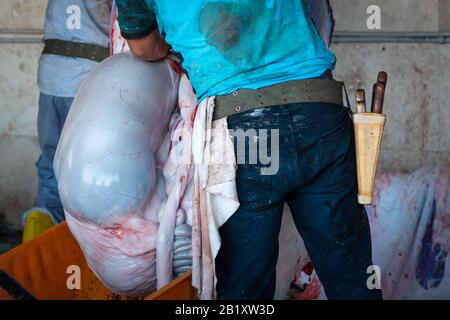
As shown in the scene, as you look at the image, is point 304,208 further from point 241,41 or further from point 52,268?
point 52,268

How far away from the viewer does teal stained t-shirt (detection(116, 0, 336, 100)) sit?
1849 millimetres

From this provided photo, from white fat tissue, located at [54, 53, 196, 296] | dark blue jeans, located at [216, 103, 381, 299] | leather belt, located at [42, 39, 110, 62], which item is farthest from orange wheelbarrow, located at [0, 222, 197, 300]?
leather belt, located at [42, 39, 110, 62]

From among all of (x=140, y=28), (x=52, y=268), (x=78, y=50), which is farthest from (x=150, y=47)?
(x=78, y=50)

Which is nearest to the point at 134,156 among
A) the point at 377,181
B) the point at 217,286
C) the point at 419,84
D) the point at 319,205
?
the point at 217,286

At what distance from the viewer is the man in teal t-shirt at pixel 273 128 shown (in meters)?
1.86

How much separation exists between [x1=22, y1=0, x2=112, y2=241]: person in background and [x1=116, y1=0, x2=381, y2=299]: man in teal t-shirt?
1512mm

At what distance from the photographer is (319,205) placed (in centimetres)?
196

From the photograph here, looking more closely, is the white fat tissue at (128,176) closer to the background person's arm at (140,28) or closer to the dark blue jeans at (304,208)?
the background person's arm at (140,28)

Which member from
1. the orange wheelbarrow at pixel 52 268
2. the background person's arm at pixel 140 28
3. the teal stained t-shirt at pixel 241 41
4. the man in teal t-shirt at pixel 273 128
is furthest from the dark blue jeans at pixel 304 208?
the background person's arm at pixel 140 28

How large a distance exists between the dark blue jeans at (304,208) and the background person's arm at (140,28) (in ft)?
1.46

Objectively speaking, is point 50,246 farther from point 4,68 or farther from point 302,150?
point 4,68

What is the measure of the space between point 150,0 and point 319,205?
800 mm

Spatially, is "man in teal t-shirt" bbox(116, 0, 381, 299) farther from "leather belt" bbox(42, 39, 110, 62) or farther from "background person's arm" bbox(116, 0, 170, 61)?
"leather belt" bbox(42, 39, 110, 62)

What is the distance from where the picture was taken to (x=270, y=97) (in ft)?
6.17
